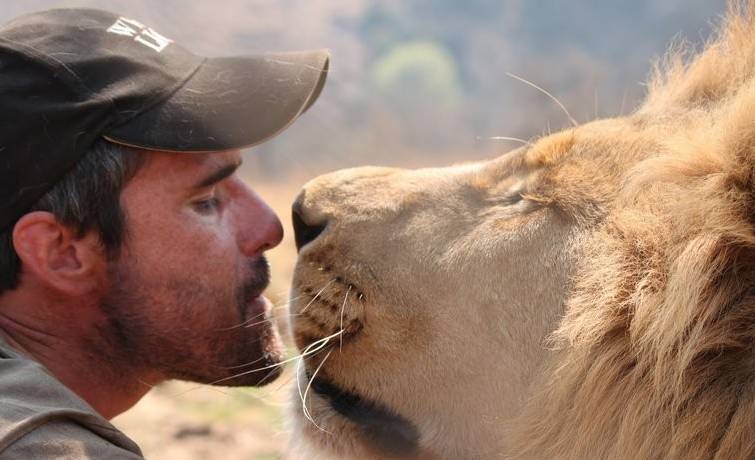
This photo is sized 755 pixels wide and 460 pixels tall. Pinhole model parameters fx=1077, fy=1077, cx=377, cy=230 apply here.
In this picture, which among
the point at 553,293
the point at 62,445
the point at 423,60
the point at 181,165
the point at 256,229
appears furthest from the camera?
the point at 423,60

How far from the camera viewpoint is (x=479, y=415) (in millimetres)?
1939

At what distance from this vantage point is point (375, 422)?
2059 mm

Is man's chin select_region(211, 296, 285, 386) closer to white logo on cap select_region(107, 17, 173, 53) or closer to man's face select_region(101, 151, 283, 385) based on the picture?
man's face select_region(101, 151, 283, 385)

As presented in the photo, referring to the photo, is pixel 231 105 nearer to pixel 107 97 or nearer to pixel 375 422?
pixel 107 97

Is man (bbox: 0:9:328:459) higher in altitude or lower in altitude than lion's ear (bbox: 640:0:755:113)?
lower

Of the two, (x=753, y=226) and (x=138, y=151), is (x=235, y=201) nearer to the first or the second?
(x=138, y=151)

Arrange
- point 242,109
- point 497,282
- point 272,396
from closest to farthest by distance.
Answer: point 497,282 < point 242,109 < point 272,396

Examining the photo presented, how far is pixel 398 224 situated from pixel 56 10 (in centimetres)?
86

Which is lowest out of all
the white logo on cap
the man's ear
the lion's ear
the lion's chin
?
the lion's chin

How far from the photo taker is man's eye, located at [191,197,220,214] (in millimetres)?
2244

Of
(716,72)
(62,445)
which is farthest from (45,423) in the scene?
(716,72)

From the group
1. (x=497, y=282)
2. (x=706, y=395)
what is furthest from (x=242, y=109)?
(x=706, y=395)

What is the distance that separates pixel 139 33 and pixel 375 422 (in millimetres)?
949

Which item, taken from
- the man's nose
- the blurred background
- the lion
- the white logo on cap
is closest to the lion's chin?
the lion
